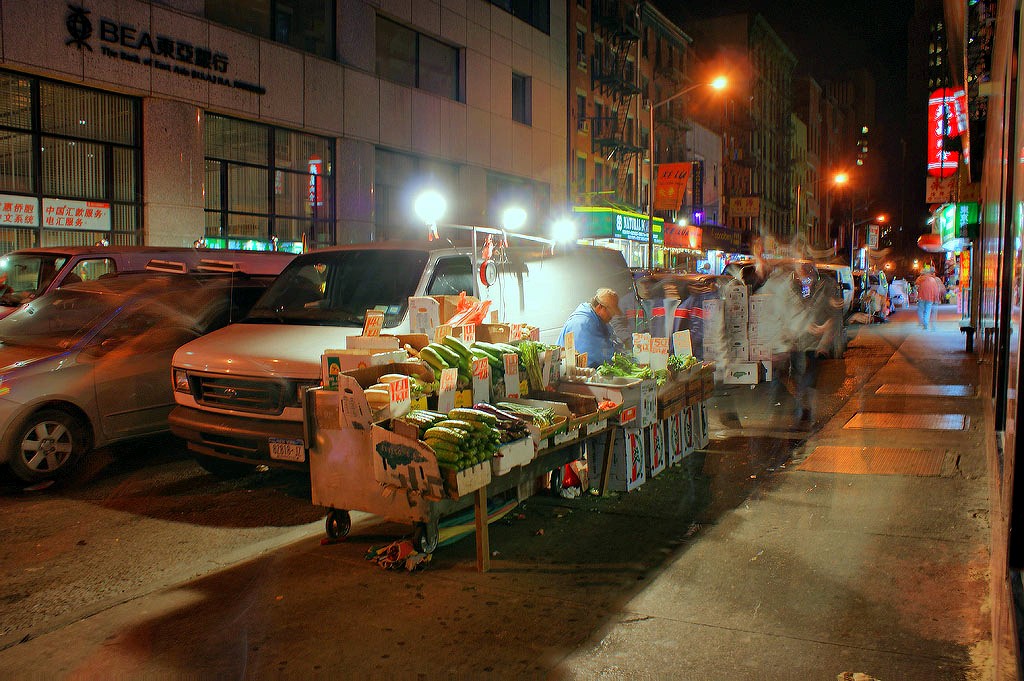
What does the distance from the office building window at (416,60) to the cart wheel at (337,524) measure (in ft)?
60.4

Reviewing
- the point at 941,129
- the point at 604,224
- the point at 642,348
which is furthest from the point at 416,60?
the point at 642,348

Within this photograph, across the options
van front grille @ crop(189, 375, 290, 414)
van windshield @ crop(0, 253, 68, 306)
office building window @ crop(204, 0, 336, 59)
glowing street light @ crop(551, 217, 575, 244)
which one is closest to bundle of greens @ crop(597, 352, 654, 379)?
van front grille @ crop(189, 375, 290, 414)

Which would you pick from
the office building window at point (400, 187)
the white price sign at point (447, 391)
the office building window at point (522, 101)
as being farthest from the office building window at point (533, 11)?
the white price sign at point (447, 391)

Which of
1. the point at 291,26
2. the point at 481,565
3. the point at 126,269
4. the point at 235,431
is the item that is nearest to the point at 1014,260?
the point at 481,565

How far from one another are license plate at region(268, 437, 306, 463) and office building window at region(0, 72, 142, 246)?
11169mm

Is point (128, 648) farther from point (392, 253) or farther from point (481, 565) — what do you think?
point (392, 253)

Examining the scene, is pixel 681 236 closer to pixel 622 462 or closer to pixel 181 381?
pixel 622 462

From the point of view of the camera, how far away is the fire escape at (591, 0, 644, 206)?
113ft

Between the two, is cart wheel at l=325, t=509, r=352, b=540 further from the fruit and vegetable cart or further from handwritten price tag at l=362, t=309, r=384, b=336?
handwritten price tag at l=362, t=309, r=384, b=336

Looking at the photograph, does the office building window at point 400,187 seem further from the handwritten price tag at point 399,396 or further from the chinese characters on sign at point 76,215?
the handwritten price tag at point 399,396

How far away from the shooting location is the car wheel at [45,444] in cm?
732

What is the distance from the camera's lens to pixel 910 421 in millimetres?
10133

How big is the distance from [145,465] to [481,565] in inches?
189

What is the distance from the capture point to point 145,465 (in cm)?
841
